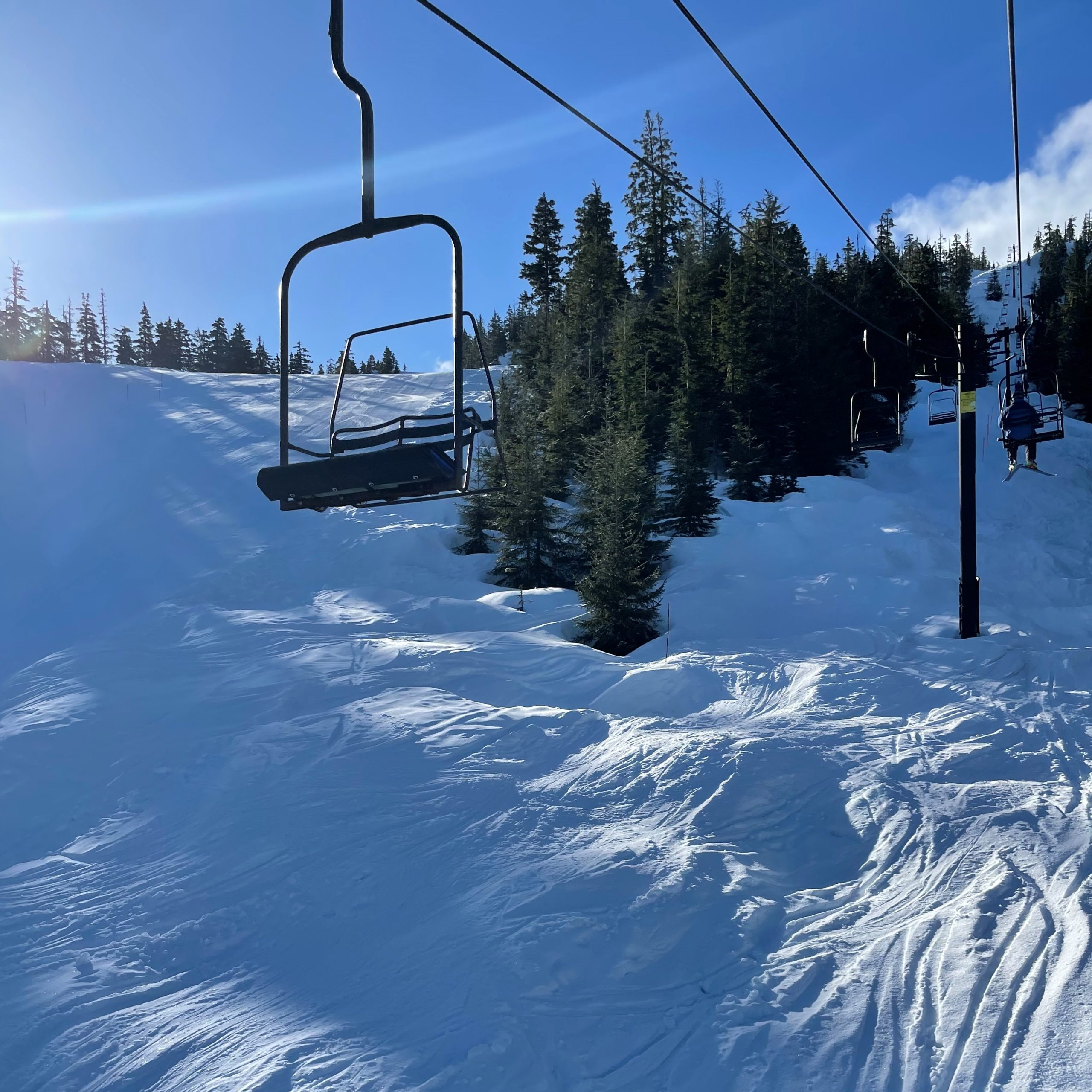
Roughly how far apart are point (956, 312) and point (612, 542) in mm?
39727

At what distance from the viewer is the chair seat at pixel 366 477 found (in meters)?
Result: 4.18

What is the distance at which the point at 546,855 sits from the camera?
6387 millimetres

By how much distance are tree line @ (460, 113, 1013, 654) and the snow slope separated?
4325 millimetres

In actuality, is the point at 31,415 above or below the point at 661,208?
→ below

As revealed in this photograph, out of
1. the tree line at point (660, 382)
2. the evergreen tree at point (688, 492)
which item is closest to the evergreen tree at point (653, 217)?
the tree line at point (660, 382)

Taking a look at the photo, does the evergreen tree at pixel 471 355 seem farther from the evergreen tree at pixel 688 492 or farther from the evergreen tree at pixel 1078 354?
the evergreen tree at pixel 1078 354

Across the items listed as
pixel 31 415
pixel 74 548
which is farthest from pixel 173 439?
pixel 74 548

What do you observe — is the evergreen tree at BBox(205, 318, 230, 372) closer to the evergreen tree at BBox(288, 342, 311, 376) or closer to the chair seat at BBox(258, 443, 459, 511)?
the evergreen tree at BBox(288, 342, 311, 376)

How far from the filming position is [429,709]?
10227 mm

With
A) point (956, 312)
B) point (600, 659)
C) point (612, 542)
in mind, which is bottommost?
point (600, 659)

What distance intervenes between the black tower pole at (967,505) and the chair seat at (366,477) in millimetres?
11575

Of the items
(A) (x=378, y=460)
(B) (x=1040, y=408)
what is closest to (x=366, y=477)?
(A) (x=378, y=460)

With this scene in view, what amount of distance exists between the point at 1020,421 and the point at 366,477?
51.2 ft

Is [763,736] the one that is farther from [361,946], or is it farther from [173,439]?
[173,439]
